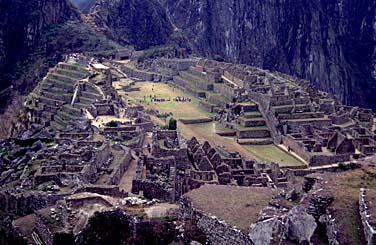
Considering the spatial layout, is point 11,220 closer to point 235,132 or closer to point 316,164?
point 316,164

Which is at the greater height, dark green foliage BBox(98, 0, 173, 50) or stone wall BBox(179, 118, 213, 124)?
dark green foliage BBox(98, 0, 173, 50)

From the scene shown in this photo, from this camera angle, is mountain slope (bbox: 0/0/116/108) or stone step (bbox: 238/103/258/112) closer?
stone step (bbox: 238/103/258/112)

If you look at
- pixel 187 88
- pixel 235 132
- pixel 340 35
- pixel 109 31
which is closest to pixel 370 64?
pixel 340 35

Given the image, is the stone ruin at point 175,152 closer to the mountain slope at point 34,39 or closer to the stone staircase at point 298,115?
the stone staircase at point 298,115

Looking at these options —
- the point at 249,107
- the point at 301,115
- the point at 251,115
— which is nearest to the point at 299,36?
the point at 249,107

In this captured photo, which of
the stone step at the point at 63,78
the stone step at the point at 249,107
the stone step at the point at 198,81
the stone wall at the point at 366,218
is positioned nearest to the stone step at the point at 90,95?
the stone step at the point at 63,78

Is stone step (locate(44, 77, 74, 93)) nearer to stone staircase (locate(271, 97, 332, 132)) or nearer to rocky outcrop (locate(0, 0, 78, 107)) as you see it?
stone staircase (locate(271, 97, 332, 132))

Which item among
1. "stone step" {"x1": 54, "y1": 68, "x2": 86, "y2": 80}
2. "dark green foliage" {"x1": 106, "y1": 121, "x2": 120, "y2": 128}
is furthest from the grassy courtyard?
"dark green foliage" {"x1": 106, "y1": 121, "x2": 120, "y2": 128}
